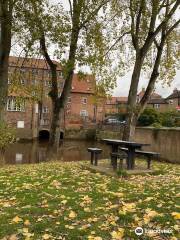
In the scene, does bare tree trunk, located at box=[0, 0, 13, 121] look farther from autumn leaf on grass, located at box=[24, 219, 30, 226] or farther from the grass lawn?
autumn leaf on grass, located at box=[24, 219, 30, 226]

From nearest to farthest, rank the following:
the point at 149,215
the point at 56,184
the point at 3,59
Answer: the point at 149,215, the point at 56,184, the point at 3,59

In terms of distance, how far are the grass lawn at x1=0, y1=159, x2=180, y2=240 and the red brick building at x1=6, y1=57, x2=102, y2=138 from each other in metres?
9.87

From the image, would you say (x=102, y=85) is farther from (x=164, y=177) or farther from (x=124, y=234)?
(x=124, y=234)

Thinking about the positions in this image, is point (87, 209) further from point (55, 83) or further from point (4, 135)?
point (55, 83)

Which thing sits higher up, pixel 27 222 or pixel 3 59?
pixel 3 59

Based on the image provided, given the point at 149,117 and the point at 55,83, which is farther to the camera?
the point at 149,117

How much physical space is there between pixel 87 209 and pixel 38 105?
53.7 metres

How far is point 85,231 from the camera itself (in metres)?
5.39

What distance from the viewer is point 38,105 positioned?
195 feet

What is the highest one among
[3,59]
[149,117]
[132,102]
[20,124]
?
[3,59]

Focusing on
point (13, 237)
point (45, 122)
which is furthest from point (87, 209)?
point (45, 122)

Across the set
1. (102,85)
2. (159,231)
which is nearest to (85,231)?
(159,231)

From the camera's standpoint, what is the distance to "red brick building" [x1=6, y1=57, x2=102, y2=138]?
19422 millimetres

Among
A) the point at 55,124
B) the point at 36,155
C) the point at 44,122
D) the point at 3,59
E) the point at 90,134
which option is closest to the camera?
the point at 3,59
